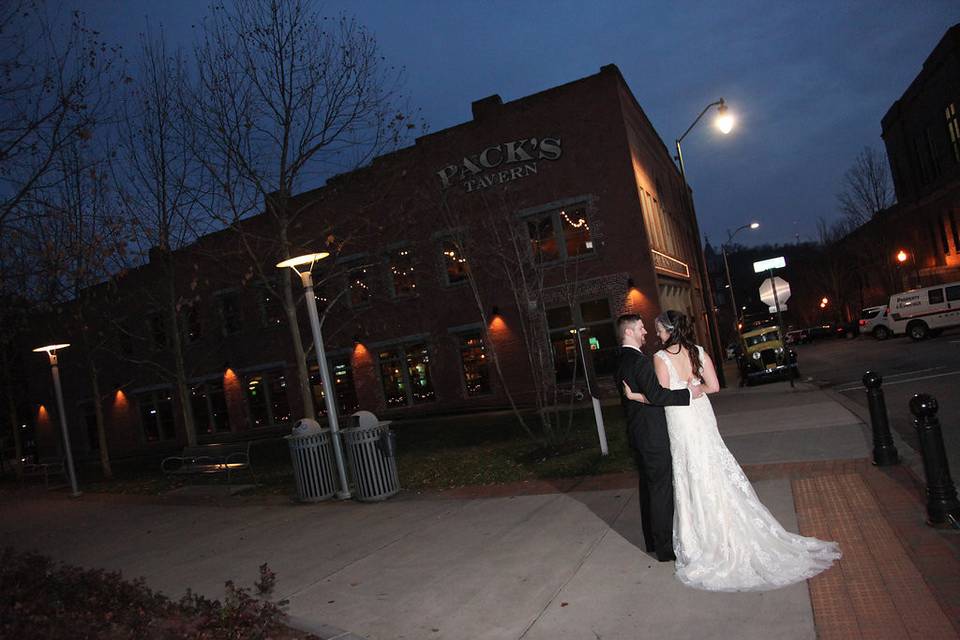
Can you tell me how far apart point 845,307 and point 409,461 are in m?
57.3

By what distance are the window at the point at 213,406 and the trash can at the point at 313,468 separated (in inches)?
757

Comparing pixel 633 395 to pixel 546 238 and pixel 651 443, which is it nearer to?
pixel 651 443

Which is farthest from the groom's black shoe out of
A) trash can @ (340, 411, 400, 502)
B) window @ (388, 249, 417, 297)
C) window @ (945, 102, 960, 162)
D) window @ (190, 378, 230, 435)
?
window @ (945, 102, 960, 162)

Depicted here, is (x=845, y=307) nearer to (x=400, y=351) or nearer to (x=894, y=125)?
(x=894, y=125)

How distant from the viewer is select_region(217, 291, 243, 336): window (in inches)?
1070

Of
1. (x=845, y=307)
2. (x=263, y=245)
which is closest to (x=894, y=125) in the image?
(x=845, y=307)

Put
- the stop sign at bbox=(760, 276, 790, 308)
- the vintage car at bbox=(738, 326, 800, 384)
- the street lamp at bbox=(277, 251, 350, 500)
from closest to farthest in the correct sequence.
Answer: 1. the street lamp at bbox=(277, 251, 350, 500)
2. the stop sign at bbox=(760, 276, 790, 308)
3. the vintage car at bbox=(738, 326, 800, 384)

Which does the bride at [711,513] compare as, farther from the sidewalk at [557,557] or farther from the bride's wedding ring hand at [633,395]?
the sidewalk at [557,557]

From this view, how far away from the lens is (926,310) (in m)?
26.8

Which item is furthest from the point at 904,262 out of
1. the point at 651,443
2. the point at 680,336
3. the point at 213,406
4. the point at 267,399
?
the point at 651,443

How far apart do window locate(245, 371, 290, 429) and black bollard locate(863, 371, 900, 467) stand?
2263 cm

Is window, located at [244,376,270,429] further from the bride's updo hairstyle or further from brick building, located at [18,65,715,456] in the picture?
the bride's updo hairstyle

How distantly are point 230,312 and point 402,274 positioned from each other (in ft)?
26.3

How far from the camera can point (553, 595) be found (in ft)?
16.4
